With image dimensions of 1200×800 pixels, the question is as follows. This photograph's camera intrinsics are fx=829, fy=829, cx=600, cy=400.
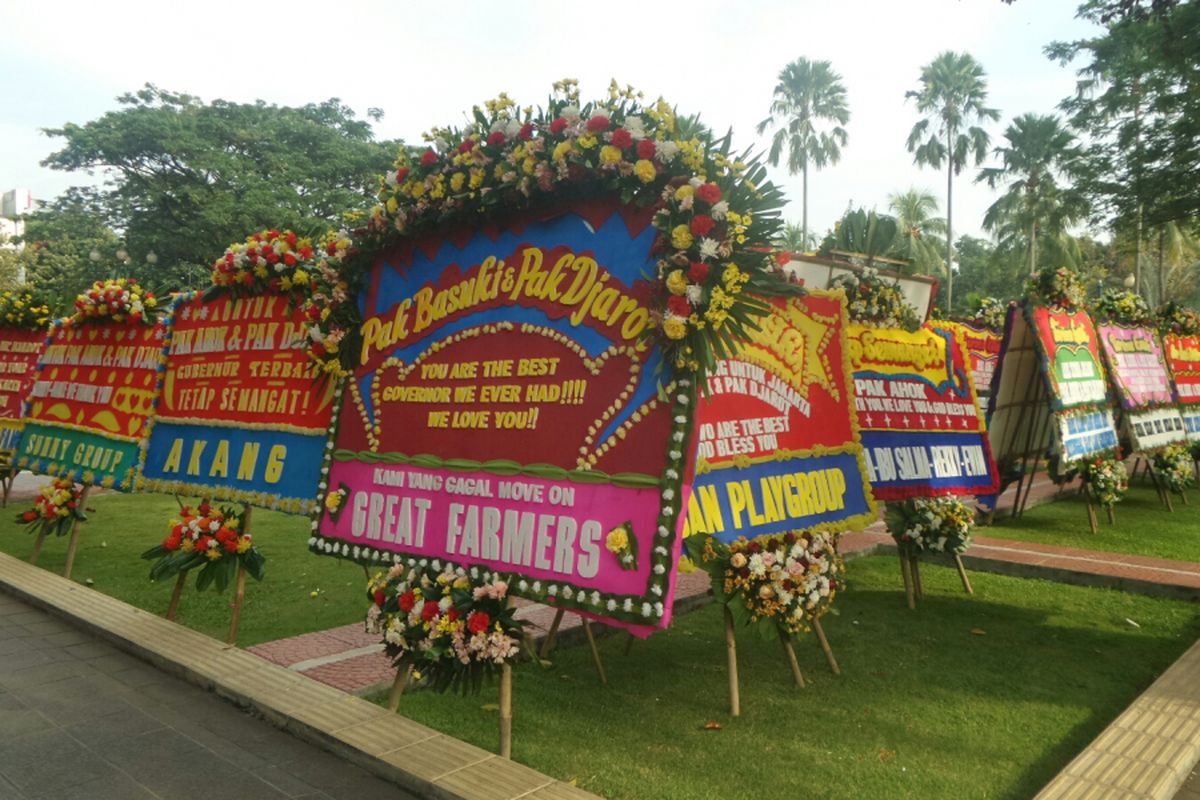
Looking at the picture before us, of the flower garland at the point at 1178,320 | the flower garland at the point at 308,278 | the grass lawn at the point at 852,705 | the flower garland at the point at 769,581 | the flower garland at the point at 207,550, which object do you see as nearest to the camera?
the grass lawn at the point at 852,705

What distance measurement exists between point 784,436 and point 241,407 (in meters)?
4.19

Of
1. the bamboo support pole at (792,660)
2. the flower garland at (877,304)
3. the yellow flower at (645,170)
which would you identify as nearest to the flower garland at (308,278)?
the yellow flower at (645,170)

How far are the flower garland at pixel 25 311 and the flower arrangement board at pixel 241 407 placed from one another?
5.08 meters

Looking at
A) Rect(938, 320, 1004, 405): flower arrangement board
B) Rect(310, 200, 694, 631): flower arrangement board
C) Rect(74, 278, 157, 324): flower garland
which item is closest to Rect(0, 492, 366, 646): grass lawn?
Rect(310, 200, 694, 631): flower arrangement board

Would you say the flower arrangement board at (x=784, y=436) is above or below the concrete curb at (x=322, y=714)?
above

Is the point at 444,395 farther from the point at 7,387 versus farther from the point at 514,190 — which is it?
the point at 7,387

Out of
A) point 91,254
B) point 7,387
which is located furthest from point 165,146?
point 7,387

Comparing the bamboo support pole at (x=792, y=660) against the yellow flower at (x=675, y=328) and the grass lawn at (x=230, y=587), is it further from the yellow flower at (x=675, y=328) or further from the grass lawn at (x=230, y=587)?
the grass lawn at (x=230, y=587)

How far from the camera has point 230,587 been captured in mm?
8023

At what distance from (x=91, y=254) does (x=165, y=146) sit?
517cm

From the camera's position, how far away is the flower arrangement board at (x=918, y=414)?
7.23 meters

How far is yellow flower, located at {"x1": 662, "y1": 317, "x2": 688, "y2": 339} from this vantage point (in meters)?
3.72

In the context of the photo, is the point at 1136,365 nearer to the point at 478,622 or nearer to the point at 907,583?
the point at 907,583

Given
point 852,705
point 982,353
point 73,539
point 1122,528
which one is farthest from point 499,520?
point 982,353
